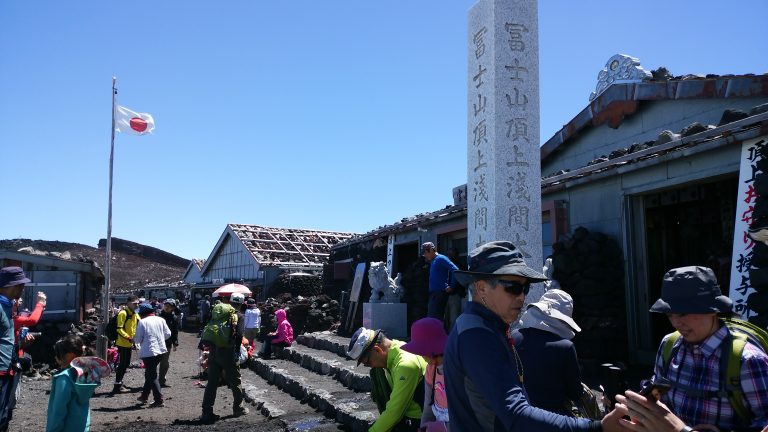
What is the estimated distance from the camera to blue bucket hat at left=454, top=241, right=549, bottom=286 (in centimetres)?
213

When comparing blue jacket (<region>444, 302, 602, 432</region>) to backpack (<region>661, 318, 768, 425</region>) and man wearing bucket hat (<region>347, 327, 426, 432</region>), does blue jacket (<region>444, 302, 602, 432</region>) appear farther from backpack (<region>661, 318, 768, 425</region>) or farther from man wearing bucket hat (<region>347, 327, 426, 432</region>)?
man wearing bucket hat (<region>347, 327, 426, 432</region>)

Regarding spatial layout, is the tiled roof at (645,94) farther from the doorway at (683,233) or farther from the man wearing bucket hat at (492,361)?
the man wearing bucket hat at (492,361)

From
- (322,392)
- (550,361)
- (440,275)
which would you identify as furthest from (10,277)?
(440,275)

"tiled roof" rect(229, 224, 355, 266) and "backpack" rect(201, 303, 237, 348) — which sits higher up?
"tiled roof" rect(229, 224, 355, 266)

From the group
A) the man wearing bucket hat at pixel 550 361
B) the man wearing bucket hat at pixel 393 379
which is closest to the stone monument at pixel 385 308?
the man wearing bucket hat at pixel 393 379

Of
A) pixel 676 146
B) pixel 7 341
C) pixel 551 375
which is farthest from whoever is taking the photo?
pixel 676 146

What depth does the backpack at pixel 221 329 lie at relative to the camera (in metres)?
8.65

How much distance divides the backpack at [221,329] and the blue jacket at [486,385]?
7.13 m

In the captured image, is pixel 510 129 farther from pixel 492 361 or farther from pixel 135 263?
pixel 135 263

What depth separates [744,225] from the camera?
6.00m

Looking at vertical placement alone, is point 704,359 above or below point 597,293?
below

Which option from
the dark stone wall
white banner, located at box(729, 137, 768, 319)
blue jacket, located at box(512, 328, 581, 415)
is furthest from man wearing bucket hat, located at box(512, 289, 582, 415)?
the dark stone wall

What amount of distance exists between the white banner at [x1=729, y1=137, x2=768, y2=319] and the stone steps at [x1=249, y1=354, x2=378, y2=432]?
13.7ft

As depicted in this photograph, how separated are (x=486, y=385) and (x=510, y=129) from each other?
517 centimetres
